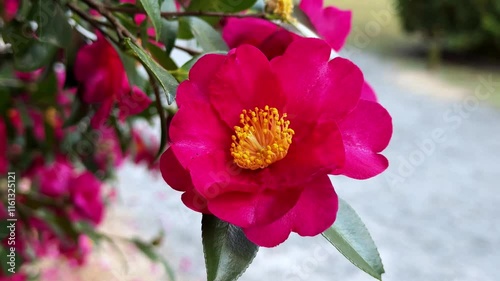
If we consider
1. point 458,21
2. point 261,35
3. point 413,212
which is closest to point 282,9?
point 261,35

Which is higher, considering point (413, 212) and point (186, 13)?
point (186, 13)

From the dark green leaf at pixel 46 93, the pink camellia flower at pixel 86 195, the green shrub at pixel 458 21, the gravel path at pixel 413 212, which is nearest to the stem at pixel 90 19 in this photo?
the dark green leaf at pixel 46 93

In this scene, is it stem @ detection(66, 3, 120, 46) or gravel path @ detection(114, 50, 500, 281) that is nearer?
stem @ detection(66, 3, 120, 46)

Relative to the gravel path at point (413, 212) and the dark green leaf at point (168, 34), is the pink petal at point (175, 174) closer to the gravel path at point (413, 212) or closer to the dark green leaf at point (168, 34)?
the dark green leaf at point (168, 34)

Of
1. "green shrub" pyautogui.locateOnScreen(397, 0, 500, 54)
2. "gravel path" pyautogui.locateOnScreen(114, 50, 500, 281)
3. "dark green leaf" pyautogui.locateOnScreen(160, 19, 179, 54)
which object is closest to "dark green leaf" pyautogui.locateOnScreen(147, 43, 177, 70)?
"dark green leaf" pyautogui.locateOnScreen(160, 19, 179, 54)

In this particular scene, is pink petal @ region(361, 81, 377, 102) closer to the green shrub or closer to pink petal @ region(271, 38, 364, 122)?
pink petal @ region(271, 38, 364, 122)

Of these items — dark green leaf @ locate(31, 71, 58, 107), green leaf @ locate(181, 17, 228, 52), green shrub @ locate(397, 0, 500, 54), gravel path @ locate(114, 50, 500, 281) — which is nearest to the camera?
green leaf @ locate(181, 17, 228, 52)

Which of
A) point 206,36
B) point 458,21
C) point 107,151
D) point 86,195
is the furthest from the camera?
point 458,21

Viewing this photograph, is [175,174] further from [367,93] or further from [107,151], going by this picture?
[107,151]
